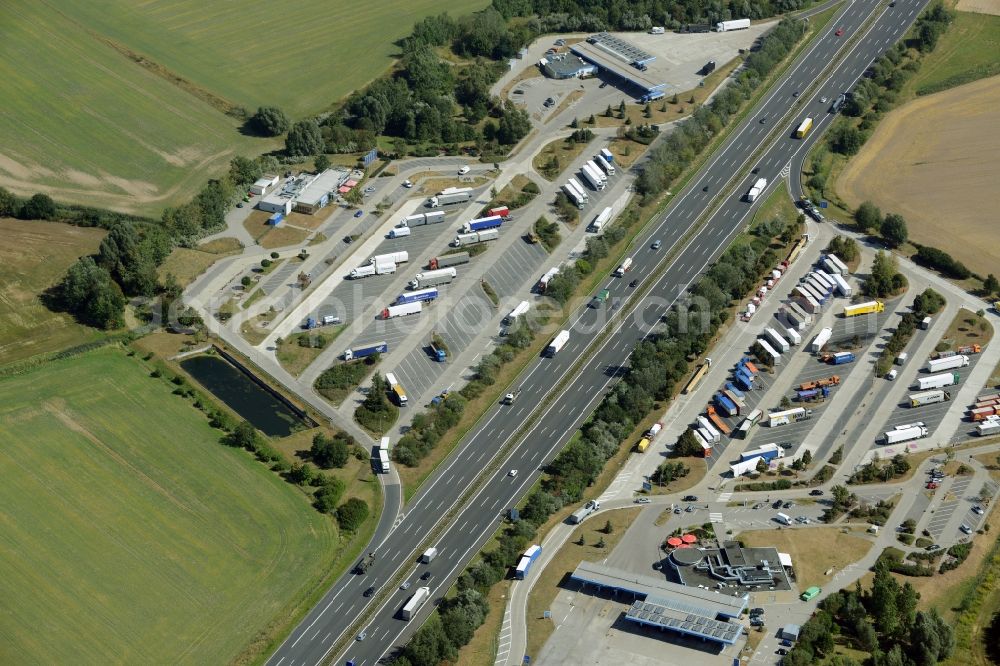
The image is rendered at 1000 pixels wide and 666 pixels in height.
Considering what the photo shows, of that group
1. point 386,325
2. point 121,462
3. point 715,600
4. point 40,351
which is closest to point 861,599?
point 715,600

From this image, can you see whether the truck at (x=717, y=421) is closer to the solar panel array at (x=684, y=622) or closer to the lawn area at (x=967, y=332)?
the solar panel array at (x=684, y=622)

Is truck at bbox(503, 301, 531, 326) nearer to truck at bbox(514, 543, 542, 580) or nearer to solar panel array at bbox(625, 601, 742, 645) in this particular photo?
truck at bbox(514, 543, 542, 580)

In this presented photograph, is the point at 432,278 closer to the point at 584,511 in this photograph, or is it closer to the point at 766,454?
the point at 584,511

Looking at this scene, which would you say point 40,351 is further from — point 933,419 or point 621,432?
point 933,419

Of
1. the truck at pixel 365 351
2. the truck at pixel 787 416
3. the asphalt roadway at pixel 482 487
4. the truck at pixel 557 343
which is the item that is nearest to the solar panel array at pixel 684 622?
the asphalt roadway at pixel 482 487

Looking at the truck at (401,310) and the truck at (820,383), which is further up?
the truck at (820,383)

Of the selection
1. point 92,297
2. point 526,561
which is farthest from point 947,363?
point 92,297
